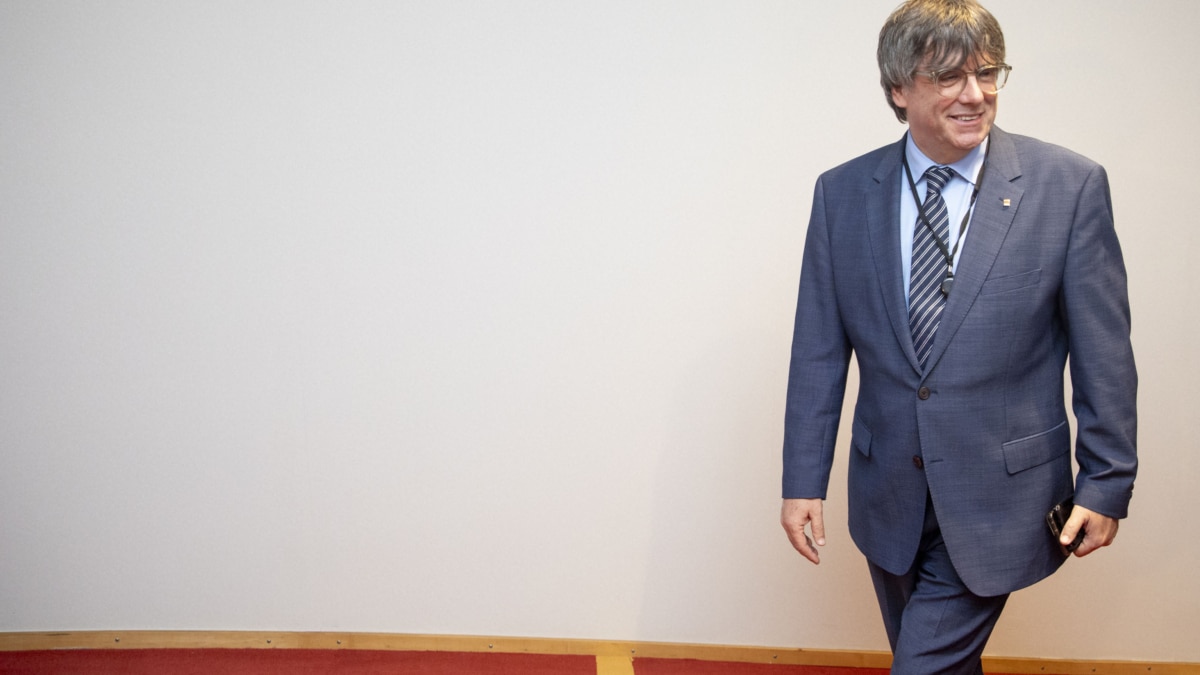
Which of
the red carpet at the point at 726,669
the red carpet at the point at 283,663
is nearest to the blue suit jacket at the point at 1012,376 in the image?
the red carpet at the point at 726,669

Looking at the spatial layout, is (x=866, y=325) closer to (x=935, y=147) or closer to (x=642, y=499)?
(x=935, y=147)

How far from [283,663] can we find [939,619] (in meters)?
1.95

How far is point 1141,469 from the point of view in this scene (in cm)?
307

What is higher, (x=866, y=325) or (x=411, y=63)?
(x=411, y=63)

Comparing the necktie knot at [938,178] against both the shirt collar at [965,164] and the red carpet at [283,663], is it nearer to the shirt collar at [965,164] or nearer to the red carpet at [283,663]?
the shirt collar at [965,164]

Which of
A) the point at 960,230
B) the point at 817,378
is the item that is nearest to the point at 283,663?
the point at 817,378

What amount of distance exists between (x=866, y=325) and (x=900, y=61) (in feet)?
1.56

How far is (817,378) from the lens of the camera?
6.82 ft

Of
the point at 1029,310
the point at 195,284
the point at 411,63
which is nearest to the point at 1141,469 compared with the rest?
the point at 1029,310

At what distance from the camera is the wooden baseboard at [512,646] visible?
3.12 metres

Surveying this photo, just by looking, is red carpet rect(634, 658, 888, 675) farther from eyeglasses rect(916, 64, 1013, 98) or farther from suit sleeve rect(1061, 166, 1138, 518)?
eyeglasses rect(916, 64, 1013, 98)

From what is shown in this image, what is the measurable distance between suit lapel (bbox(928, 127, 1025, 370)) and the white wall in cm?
115

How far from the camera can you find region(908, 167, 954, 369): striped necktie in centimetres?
186

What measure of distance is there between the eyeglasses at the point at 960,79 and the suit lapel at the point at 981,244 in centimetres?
15
